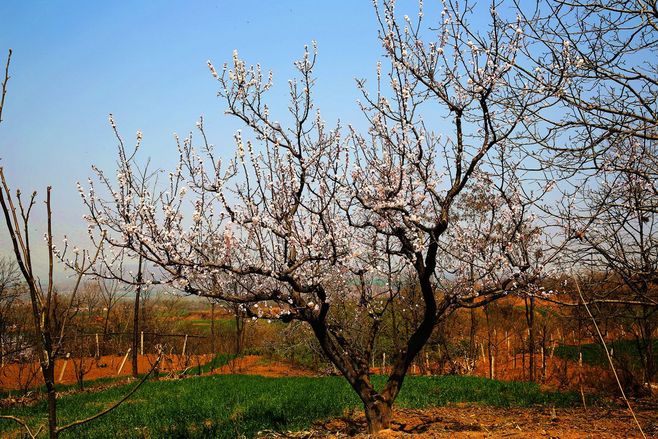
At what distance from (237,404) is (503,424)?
4.74 m

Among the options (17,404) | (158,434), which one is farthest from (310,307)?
(17,404)

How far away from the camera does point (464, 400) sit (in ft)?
31.4

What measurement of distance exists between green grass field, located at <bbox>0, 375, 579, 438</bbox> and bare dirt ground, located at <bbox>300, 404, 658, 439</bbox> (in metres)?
0.61

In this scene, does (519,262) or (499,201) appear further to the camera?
(499,201)

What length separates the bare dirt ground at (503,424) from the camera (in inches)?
240

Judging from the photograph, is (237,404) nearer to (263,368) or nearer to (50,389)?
(50,389)

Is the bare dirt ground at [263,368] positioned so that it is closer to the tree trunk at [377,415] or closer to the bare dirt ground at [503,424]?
the bare dirt ground at [503,424]

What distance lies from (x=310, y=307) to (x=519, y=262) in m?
3.07

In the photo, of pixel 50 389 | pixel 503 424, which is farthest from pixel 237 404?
pixel 50 389

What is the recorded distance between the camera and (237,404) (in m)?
9.00

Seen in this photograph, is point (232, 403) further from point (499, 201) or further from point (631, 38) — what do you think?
point (631, 38)

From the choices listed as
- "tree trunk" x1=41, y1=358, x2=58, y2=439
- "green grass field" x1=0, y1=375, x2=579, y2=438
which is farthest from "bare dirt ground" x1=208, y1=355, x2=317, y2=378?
"tree trunk" x1=41, y1=358, x2=58, y2=439

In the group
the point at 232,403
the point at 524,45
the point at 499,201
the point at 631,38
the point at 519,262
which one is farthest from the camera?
the point at 232,403

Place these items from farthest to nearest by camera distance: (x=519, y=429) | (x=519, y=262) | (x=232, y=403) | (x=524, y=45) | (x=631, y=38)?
(x=232, y=403) < (x=519, y=262) < (x=519, y=429) < (x=524, y=45) < (x=631, y=38)
